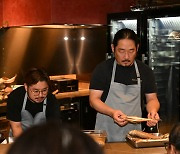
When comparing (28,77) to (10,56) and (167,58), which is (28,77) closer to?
(10,56)

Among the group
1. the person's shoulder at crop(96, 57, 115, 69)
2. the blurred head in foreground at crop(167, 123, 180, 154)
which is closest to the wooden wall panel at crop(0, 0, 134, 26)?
the person's shoulder at crop(96, 57, 115, 69)

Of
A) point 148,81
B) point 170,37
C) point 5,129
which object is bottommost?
point 5,129

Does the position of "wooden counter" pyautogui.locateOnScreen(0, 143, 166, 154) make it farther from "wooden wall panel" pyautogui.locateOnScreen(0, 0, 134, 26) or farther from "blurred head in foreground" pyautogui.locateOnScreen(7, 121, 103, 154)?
"wooden wall panel" pyautogui.locateOnScreen(0, 0, 134, 26)

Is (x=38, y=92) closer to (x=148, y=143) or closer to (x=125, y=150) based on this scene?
(x=125, y=150)

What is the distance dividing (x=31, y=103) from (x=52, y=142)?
2.20 m

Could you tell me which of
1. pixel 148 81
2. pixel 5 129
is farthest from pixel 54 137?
pixel 5 129

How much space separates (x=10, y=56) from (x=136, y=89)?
2.17 m

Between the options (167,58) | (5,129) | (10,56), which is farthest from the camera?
(167,58)

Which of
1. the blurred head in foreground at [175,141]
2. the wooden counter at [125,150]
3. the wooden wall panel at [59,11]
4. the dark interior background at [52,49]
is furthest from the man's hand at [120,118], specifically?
the dark interior background at [52,49]

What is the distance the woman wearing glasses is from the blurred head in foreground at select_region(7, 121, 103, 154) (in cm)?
199

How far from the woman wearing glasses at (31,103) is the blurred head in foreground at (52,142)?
199 cm

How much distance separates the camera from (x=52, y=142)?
0.74m

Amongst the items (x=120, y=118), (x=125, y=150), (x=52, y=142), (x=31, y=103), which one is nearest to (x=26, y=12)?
(x=31, y=103)

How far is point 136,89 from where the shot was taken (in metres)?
3.18
